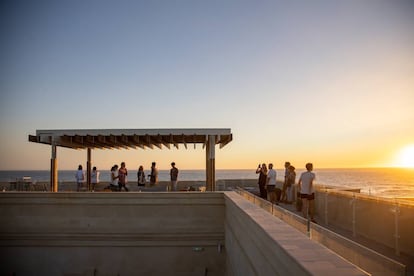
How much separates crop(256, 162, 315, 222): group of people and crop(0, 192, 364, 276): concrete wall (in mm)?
1950

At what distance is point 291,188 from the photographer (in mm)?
15555

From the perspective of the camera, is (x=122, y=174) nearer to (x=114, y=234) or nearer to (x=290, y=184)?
(x=114, y=234)

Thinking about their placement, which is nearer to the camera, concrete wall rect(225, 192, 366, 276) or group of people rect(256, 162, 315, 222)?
concrete wall rect(225, 192, 366, 276)

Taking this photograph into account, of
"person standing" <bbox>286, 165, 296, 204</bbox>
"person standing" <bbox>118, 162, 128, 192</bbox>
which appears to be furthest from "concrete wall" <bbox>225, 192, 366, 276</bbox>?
"person standing" <bbox>118, 162, 128, 192</bbox>

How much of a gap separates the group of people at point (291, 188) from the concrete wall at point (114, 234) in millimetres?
1950

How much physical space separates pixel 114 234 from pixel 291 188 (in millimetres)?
7137

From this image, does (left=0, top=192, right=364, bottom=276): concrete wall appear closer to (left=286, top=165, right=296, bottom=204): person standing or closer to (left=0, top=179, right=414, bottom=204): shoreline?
(left=286, top=165, right=296, bottom=204): person standing

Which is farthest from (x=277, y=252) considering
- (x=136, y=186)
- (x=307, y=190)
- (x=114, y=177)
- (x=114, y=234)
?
(x=136, y=186)

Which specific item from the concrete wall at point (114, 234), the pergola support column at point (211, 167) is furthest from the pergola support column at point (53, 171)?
the pergola support column at point (211, 167)

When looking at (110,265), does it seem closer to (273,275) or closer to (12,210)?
(12,210)

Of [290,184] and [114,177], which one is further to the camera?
[114,177]

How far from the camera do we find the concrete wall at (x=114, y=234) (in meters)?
11.4

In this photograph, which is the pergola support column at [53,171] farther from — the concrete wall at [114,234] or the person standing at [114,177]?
Result: the concrete wall at [114,234]

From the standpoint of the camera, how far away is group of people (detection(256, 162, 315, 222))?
1073 cm
